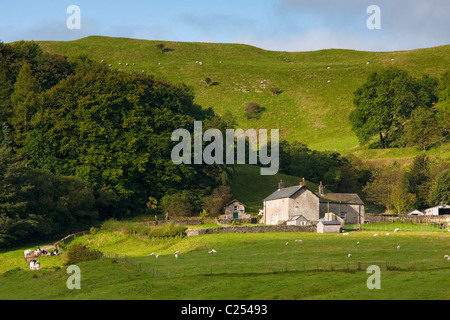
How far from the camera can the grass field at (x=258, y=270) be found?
4228 cm

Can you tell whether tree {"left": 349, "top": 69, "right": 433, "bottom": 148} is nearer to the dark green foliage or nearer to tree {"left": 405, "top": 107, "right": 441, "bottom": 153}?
tree {"left": 405, "top": 107, "right": 441, "bottom": 153}

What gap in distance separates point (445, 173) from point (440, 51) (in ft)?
301

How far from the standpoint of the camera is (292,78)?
183375 millimetres

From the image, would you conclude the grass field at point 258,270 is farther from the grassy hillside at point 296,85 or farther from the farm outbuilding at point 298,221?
the grassy hillside at point 296,85

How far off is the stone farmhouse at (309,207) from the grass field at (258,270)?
14098 mm

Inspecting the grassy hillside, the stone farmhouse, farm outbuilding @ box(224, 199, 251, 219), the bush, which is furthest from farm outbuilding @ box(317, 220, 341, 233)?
the grassy hillside

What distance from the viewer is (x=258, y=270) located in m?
50.6

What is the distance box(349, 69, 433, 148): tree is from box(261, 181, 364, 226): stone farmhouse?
144 feet

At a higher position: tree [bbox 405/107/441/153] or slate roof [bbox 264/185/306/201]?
tree [bbox 405/107/441/153]

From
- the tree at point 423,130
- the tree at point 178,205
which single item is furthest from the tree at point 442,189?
the tree at point 178,205

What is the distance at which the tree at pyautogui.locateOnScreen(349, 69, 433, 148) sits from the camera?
135 m

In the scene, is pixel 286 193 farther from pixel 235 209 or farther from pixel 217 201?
pixel 217 201
